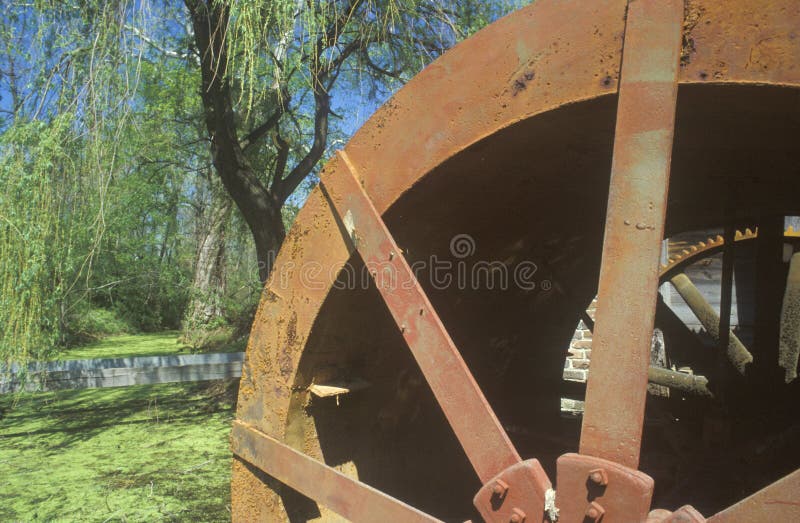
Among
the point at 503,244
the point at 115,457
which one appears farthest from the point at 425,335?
the point at 115,457

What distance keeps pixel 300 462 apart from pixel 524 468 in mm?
895

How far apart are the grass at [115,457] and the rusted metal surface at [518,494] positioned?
275 cm

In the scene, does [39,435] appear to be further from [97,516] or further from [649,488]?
[649,488]

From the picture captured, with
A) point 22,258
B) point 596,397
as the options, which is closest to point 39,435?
point 22,258

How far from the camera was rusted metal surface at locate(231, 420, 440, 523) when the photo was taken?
178cm

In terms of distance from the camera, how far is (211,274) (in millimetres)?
8102

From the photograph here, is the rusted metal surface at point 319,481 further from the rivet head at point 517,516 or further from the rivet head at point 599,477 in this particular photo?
the rivet head at point 599,477

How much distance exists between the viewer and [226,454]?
502 cm

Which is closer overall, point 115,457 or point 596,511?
point 596,511

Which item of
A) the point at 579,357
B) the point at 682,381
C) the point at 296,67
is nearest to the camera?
the point at 682,381

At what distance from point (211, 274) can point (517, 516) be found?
23.5 feet

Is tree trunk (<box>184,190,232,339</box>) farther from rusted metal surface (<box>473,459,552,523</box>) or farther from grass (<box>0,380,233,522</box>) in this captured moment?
rusted metal surface (<box>473,459,552,523</box>)

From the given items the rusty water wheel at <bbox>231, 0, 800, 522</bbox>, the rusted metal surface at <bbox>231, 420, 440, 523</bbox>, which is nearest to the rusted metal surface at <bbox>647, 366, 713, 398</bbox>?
the rusty water wheel at <bbox>231, 0, 800, 522</bbox>

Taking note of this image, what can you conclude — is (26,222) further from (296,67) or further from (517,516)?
(517,516)
